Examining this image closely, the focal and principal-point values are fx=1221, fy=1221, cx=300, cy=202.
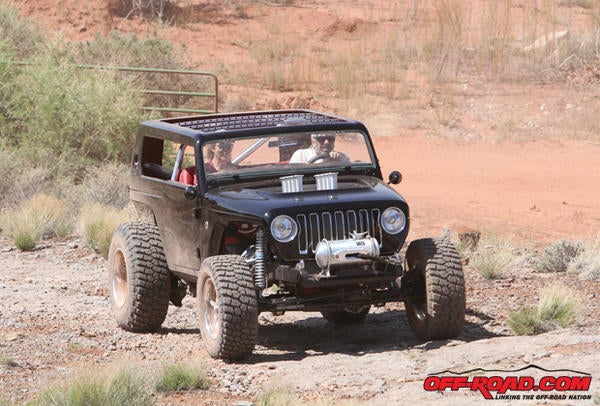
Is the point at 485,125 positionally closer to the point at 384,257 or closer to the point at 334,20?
the point at 334,20

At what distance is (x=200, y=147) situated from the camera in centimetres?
976

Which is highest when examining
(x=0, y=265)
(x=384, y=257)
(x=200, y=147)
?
(x=200, y=147)

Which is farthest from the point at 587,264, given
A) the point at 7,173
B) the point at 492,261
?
the point at 7,173

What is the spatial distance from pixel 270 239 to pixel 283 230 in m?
0.12

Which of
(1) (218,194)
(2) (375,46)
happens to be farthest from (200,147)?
(2) (375,46)

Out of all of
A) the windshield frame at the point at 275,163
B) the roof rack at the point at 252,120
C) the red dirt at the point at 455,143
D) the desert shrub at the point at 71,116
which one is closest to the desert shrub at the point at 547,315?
the windshield frame at the point at 275,163

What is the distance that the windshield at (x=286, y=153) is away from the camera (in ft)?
32.1

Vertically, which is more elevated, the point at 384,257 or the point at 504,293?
the point at 384,257

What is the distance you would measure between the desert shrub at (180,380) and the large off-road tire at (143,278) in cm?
197

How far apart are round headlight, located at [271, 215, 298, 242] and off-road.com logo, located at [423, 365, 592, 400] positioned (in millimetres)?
1599

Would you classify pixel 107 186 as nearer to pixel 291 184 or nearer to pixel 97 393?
pixel 291 184

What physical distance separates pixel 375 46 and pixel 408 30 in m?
1.98

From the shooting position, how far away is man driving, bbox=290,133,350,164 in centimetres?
998

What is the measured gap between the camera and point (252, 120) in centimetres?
1042
